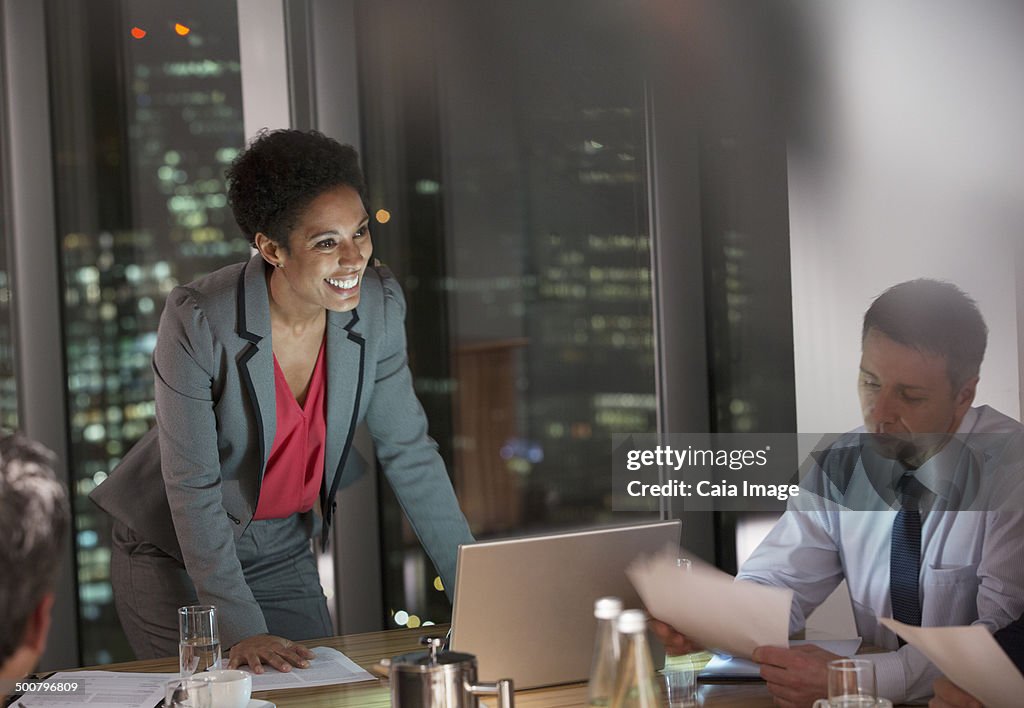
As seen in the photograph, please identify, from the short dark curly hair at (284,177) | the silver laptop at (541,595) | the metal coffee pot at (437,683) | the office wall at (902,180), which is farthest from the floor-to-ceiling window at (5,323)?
the metal coffee pot at (437,683)

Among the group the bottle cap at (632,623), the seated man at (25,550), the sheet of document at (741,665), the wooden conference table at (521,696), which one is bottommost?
the wooden conference table at (521,696)

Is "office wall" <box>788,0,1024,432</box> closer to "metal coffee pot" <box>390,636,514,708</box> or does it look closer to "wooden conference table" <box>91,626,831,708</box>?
"wooden conference table" <box>91,626,831,708</box>

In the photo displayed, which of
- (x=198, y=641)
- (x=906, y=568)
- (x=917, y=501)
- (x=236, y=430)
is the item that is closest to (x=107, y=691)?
(x=198, y=641)

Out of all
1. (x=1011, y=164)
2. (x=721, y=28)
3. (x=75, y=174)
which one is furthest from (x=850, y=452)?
(x=75, y=174)

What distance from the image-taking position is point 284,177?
2.93m

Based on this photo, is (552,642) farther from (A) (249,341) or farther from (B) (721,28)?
(B) (721,28)

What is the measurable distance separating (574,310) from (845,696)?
1884mm

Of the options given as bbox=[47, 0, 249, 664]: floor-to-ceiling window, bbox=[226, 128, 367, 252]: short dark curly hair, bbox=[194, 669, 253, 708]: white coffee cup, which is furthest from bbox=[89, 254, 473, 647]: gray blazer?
bbox=[194, 669, 253, 708]: white coffee cup

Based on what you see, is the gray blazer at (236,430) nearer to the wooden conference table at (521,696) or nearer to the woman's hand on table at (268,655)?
the woman's hand on table at (268,655)

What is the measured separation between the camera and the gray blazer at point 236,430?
8.61 ft

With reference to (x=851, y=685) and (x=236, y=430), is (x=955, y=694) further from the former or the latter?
(x=236, y=430)

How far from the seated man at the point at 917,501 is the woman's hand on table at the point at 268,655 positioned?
872 millimetres

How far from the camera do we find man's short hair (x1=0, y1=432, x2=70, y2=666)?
0.99 metres

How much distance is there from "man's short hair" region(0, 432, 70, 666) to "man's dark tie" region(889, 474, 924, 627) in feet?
5.43
